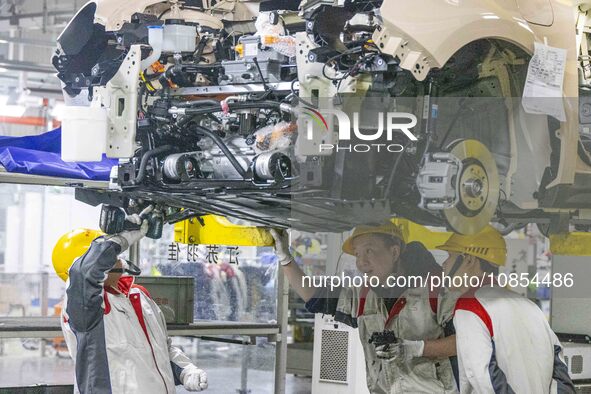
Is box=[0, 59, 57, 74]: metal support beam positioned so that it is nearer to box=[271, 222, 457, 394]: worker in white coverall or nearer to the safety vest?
box=[271, 222, 457, 394]: worker in white coverall

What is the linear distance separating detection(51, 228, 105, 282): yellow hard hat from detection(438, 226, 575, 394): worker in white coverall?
11.8 ft

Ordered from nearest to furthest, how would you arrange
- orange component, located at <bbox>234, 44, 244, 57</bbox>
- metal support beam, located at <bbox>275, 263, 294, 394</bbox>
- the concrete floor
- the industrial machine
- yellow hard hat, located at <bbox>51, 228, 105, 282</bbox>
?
the industrial machine
orange component, located at <bbox>234, 44, 244, 57</bbox>
yellow hard hat, located at <bbox>51, 228, 105, 282</bbox>
metal support beam, located at <bbox>275, 263, 294, 394</bbox>
the concrete floor

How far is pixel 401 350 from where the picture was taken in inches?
209

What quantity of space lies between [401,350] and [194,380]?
1.53 meters

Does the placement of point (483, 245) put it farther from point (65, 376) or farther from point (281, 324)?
point (65, 376)

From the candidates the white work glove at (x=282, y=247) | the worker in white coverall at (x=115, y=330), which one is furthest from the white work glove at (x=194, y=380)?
the white work glove at (x=282, y=247)

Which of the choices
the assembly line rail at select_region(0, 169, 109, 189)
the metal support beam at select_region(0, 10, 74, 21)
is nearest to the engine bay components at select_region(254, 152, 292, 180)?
the assembly line rail at select_region(0, 169, 109, 189)

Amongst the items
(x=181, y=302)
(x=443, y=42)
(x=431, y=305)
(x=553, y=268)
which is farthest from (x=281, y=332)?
(x=443, y=42)

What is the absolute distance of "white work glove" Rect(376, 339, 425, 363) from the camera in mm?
5277

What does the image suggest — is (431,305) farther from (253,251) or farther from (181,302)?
(253,251)

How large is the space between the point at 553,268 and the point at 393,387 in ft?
12.9

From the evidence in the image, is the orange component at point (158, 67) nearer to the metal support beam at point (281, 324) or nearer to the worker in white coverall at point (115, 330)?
the worker in white coverall at point (115, 330)

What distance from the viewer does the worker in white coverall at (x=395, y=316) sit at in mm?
5504

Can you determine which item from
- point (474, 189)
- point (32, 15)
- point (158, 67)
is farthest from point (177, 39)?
point (32, 15)
